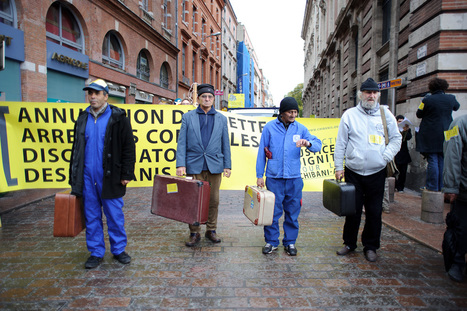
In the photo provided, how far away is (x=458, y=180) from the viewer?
3.28 metres

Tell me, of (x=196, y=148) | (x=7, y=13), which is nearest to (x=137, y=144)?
(x=196, y=148)

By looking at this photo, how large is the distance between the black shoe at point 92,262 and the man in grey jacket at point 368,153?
2.78 metres

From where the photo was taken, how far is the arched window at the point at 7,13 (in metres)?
9.28

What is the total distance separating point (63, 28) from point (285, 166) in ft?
38.1

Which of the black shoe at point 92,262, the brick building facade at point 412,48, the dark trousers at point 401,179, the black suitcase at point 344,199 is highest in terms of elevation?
the brick building facade at point 412,48

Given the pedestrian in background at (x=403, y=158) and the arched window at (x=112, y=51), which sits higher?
the arched window at (x=112, y=51)

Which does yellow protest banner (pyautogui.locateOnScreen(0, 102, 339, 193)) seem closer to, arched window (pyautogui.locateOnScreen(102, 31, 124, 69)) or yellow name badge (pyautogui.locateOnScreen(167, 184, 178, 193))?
yellow name badge (pyautogui.locateOnScreen(167, 184, 178, 193))

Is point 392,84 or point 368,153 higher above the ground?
point 392,84

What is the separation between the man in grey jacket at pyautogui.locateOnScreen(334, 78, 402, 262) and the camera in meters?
3.91

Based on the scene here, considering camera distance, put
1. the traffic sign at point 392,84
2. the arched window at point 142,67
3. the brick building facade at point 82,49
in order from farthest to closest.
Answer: the arched window at point 142,67 < the brick building facade at point 82,49 < the traffic sign at point 392,84

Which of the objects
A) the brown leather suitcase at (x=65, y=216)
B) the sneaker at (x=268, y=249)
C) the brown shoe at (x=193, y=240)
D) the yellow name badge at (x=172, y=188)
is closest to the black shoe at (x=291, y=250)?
the sneaker at (x=268, y=249)

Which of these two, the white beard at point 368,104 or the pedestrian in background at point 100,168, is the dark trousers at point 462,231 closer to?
the white beard at point 368,104

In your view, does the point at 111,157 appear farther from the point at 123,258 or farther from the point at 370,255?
the point at 370,255

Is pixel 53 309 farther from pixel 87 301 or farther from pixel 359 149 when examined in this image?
pixel 359 149
